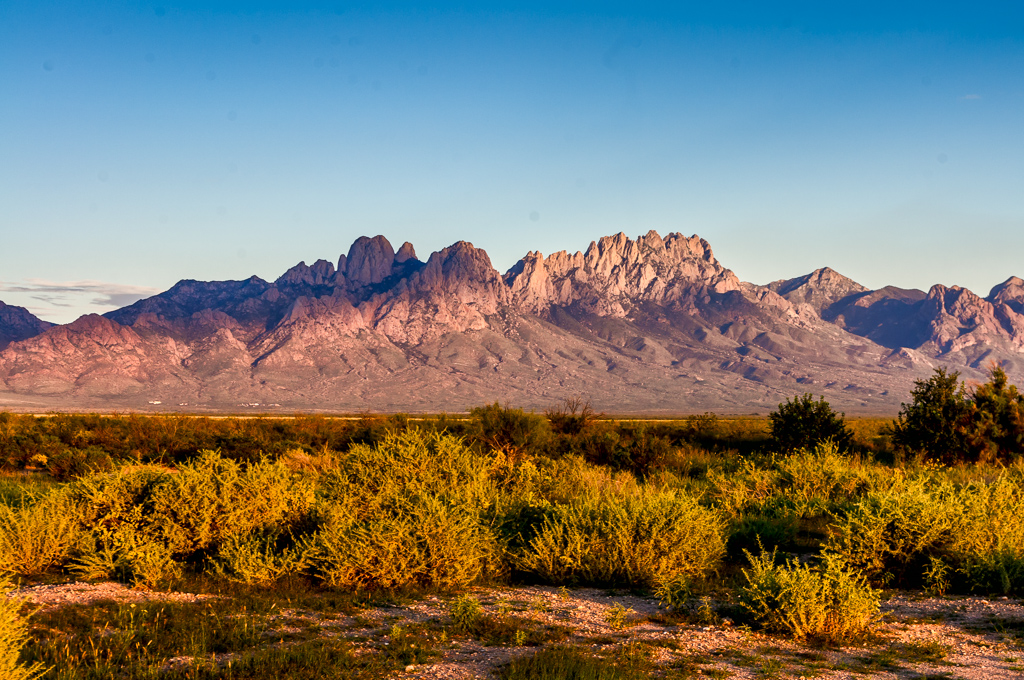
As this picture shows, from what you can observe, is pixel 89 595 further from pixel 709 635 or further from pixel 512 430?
pixel 512 430

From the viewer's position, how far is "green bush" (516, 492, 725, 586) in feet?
39.1

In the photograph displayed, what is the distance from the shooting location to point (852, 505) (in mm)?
13938

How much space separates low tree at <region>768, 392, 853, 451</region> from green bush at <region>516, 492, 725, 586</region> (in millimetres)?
20071

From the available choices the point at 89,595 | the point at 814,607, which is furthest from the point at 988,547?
the point at 89,595

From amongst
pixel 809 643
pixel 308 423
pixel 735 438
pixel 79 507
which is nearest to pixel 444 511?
pixel 809 643

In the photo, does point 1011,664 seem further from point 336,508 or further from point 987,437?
point 987,437

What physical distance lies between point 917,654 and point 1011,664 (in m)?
0.94

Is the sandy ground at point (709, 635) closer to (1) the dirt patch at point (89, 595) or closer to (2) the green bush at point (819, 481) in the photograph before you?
(1) the dirt patch at point (89, 595)

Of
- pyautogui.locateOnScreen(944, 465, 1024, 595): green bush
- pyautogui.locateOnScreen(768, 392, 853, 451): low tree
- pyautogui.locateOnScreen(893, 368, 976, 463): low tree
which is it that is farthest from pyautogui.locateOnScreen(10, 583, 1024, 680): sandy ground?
pyautogui.locateOnScreen(768, 392, 853, 451): low tree

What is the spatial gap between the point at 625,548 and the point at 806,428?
2237 cm

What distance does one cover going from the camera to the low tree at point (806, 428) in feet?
101

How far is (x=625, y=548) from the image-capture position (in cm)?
1198

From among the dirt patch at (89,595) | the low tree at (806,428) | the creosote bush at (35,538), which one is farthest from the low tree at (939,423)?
the creosote bush at (35,538)

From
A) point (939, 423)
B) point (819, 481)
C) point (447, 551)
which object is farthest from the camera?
point (939, 423)
